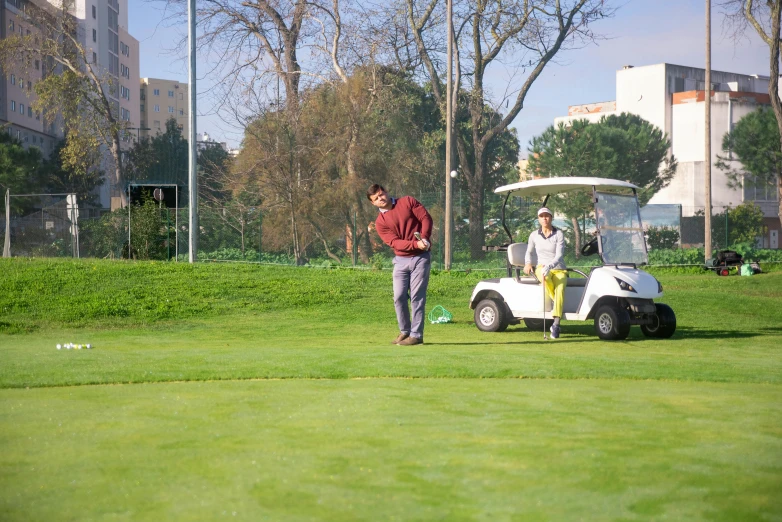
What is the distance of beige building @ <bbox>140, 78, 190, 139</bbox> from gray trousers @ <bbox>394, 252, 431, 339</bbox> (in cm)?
15865

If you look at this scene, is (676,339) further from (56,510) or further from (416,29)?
(416,29)

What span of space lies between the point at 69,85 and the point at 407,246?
1406 inches

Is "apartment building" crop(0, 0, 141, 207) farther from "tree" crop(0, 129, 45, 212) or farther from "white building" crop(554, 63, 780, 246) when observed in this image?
"white building" crop(554, 63, 780, 246)

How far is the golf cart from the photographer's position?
13.4 meters

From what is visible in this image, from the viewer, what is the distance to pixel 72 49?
45219 mm

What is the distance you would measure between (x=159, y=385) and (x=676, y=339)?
8643mm

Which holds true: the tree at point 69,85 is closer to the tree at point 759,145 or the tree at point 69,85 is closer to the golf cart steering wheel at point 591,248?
the golf cart steering wheel at point 591,248

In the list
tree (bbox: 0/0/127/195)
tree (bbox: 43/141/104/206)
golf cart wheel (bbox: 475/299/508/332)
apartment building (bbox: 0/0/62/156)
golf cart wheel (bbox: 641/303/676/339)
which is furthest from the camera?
apartment building (bbox: 0/0/62/156)

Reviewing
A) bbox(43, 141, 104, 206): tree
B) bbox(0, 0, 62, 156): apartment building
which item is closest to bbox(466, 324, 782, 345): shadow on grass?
bbox(43, 141, 104, 206): tree

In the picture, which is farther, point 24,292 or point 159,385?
point 24,292

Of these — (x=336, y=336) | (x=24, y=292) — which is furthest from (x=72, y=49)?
(x=336, y=336)

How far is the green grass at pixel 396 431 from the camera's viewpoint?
4.12m

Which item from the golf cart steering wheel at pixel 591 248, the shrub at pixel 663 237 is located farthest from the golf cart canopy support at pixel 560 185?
the shrub at pixel 663 237

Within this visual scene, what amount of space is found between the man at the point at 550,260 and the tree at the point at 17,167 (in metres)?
47.9
